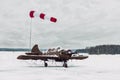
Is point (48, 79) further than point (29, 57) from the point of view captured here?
No

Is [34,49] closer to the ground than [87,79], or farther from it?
farther from it

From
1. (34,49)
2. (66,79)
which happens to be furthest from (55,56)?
(66,79)

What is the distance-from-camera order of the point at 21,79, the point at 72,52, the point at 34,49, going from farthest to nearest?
the point at 34,49 → the point at 72,52 → the point at 21,79

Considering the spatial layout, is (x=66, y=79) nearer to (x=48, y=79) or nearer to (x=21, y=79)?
(x=48, y=79)

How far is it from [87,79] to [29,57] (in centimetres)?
1794

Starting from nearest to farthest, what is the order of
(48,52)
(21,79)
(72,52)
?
(21,79) < (72,52) < (48,52)

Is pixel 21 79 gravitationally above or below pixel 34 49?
below

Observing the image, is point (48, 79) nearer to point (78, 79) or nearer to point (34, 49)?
point (78, 79)

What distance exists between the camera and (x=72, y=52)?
3497 cm

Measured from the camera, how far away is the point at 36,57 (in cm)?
3662

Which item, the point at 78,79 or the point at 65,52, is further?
the point at 65,52

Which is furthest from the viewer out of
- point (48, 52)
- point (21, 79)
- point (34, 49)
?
point (34, 49)

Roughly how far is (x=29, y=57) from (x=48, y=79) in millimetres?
17147

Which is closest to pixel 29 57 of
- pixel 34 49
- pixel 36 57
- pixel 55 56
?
pixel 36 57
